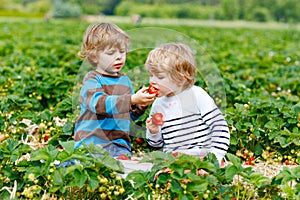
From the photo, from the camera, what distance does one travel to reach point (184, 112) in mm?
3254

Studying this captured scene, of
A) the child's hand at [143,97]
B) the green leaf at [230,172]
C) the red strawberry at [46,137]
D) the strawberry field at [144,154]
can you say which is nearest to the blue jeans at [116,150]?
the strawberry field at [144,154]

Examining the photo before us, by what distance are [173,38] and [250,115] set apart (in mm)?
1242

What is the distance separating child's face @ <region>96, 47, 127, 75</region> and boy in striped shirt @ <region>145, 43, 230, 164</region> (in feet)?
0.73

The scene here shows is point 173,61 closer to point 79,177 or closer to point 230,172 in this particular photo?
point 230,172

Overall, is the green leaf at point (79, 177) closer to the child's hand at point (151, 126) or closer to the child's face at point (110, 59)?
the child's hand at point (151, 126)

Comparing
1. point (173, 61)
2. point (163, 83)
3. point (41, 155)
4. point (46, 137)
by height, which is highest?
point (173, 61)

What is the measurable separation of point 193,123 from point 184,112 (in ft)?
0.29

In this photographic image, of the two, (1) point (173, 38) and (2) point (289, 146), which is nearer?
(1) point (173, 38)

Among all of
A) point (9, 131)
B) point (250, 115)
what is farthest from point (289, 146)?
point (9, 131)

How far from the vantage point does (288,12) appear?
75.5 m

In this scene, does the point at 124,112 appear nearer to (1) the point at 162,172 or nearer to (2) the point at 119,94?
(2) the point at 119,94

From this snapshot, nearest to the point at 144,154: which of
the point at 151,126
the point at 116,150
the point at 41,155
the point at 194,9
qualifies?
the point at 116,150

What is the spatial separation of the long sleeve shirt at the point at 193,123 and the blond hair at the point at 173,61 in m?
0.15

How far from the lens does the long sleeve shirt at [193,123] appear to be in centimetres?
323
